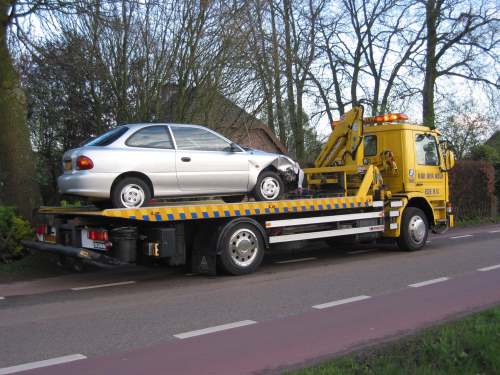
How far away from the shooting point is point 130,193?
8039 millimetres

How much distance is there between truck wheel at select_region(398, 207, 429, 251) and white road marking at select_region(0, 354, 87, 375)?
812cm

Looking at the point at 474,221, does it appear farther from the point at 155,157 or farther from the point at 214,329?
the point at 214,329

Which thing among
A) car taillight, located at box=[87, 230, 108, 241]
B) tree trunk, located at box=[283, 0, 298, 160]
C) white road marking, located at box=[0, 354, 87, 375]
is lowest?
white road marking, located at box=[0, 354, 87, 375]

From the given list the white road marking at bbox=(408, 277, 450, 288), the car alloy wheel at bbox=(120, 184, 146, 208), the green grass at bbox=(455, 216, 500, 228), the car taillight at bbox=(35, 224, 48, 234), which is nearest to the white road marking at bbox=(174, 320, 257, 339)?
the car alloy wheel at bbox=(120, 184, 146, 208)

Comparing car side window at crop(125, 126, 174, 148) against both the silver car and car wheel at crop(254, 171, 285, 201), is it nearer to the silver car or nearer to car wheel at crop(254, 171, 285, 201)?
the silver car

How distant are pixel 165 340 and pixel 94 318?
1.33 metres

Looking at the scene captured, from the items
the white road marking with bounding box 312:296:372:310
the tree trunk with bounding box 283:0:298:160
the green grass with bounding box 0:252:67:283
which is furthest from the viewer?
the tree trunk with bounding box 283:0:298:160

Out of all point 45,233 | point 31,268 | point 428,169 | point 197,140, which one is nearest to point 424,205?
point 428,169

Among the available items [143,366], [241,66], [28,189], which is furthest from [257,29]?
[143,366]

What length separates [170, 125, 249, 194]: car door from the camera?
859 cm

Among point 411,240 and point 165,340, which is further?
point 411,240

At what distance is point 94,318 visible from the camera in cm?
621

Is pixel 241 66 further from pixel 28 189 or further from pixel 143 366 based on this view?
pixel 143 366

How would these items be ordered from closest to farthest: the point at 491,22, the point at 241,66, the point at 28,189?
the point at 28,189 → the point at 241,66 → the point at 491,22
